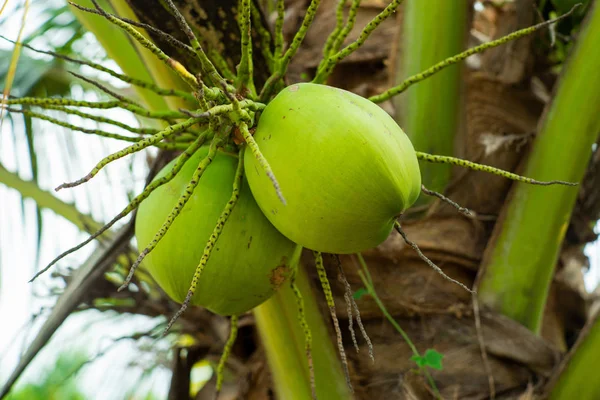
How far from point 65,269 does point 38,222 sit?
0.30 metres

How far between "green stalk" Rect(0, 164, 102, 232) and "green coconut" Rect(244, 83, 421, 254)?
121 cm

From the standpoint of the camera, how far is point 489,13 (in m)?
2.04

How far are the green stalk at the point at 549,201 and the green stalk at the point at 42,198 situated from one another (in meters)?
1.19

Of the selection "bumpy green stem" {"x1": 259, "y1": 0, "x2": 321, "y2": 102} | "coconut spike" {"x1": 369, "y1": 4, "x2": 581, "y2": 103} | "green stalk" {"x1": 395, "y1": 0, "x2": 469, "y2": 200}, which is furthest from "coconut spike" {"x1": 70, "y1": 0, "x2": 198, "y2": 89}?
"green stalk" {"x1": 395, "y1": 0, "x2": 469, "y2": 200}

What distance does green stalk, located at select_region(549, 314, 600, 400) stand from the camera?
117cm

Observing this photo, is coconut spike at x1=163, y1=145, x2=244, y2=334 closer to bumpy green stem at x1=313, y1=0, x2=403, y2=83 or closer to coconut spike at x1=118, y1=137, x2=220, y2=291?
coconut spike at x1=118, y1=137, x2=220, y2=291

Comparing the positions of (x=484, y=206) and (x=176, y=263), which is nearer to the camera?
(x=176, y=263)

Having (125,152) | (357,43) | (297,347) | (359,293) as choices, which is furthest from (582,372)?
(125,152)

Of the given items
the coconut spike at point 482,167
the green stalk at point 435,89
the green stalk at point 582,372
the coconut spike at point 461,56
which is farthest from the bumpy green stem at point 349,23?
the green stalk at point 582,372

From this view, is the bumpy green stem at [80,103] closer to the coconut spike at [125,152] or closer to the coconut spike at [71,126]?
the coconut spike at [71,126]

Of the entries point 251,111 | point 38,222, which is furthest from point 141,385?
point 251,111

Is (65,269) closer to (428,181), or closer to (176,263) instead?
(176,263)

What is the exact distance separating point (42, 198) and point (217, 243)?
125cm

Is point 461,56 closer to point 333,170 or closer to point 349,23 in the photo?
point 349,23
